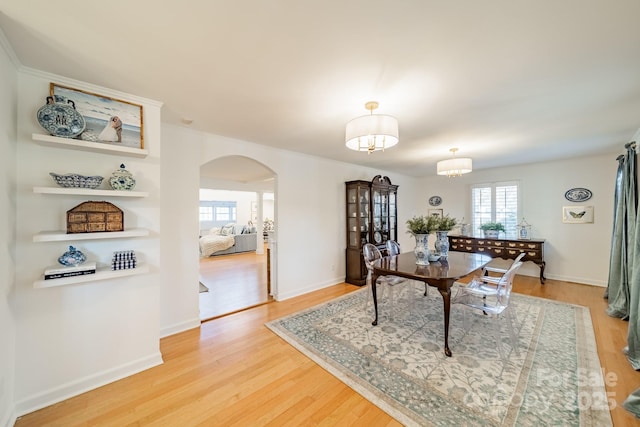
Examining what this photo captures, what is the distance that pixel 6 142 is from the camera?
5.12 ft

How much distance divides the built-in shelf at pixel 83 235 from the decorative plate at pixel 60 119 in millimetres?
736

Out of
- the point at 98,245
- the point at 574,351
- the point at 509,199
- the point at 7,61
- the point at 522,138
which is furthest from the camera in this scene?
the point at 509,199

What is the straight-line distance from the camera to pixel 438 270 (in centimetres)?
270

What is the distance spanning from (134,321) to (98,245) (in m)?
0.73

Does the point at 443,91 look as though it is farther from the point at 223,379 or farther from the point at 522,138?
the point at 223,379

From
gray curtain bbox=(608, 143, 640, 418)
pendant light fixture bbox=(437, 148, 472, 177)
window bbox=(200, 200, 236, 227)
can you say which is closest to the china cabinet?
pendant light fixture bbox=(437, 148, 472, 177)

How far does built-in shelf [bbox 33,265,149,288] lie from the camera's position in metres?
1.73

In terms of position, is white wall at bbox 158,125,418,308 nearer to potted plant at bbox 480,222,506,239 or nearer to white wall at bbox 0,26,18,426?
white wall at bbox 0,26,18,426

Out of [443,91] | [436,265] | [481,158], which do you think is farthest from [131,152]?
[481,158]

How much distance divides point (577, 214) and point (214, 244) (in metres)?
8.95

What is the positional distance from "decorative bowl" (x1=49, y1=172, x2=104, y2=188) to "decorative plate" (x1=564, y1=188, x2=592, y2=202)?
7.08m

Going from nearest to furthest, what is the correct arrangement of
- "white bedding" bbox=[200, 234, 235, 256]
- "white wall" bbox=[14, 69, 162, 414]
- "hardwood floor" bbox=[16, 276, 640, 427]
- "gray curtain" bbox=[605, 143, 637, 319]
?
1. "hardwood floor" bbox=[16, 276, 640, 427]
2. "white wall" bbox=[14, 69, 162, 414]
3. "gray curtain" bbox=[605, 143, 637, 319]
4. "white bedding" bbox=[200, 234, 235, 256]

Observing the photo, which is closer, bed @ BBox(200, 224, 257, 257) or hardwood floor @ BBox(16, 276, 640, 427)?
hardwood floor @ BBox(16, 276, 640, 427)

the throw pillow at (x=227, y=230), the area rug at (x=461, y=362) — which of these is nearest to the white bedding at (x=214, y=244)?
the throw pillow at (x=227, y=230)
